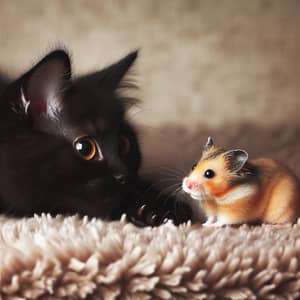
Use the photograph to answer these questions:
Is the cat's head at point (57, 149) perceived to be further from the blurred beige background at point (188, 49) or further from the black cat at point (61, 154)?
the blurred beige background at point (188, 49)

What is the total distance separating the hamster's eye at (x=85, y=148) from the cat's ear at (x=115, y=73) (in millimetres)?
191

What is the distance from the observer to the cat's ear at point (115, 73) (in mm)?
1112

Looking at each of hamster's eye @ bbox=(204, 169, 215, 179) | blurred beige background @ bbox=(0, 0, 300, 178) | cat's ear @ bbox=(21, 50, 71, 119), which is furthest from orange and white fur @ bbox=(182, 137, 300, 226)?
blurred beige background @ bbox=(0, 0, 300, 178)

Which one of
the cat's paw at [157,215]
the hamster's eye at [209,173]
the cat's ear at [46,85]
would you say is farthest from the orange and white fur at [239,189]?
the cat's ear at [46,85]

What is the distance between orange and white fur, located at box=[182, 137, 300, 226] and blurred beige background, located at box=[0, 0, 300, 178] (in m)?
0.74

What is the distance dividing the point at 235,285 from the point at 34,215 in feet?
1.23

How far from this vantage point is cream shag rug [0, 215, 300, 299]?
0.60m

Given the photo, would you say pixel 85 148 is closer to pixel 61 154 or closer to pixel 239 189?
pixel 61 154

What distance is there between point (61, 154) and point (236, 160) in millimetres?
286

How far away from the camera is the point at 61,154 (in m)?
0.94

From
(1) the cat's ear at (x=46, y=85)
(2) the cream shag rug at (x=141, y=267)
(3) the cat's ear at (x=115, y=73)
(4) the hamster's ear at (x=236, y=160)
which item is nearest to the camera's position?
(2) the cream shag rug at (x=141, y=267)

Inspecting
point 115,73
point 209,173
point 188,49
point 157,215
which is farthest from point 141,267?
point 188,49

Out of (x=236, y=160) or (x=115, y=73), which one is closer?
(x=236, y=160)

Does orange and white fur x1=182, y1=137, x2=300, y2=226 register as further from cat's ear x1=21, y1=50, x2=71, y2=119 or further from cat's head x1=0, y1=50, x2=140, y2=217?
cat's ear x1=21, y1=50, x2=71, y2=119
